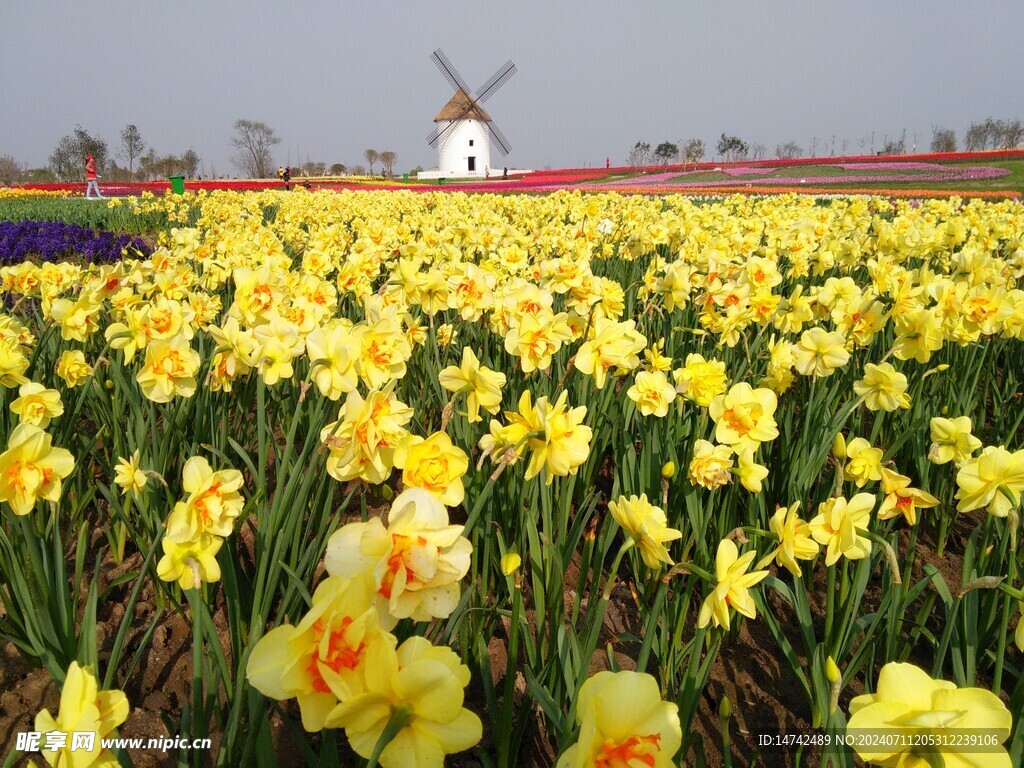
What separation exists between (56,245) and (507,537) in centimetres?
1028

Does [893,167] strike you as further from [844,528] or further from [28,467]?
[28,467]

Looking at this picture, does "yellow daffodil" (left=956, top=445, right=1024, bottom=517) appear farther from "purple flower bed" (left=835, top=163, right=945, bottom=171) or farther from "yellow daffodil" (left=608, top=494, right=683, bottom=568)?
"purple flower bed" (left=835, top=163, right=945, bottom=171)

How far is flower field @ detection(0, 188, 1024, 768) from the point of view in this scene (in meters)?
0.90

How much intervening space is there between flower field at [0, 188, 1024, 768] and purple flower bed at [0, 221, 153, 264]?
22.5 ft

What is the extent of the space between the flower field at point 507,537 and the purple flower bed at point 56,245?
6851 millimetres

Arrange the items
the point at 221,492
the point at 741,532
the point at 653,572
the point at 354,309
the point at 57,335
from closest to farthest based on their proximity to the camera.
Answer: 1. the point at 221,492
2. the point at 741,532
3. the point at 653,572
4. the point at 57,335
5. the point at 354,309

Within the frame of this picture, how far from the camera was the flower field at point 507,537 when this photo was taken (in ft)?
2.95

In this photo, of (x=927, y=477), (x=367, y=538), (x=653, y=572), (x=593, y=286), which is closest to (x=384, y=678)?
(x=367, y=538)

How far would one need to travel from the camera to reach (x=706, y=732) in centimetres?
183

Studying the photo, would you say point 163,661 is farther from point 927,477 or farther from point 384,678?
point 927,477

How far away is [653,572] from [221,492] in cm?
134

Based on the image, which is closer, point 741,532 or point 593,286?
point 741,532

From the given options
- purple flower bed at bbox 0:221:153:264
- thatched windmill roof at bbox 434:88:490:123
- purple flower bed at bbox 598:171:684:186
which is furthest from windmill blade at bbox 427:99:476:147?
purple flower bed at bbox 0:221:153:264

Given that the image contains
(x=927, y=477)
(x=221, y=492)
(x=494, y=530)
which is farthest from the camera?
(x=927, y=477)
